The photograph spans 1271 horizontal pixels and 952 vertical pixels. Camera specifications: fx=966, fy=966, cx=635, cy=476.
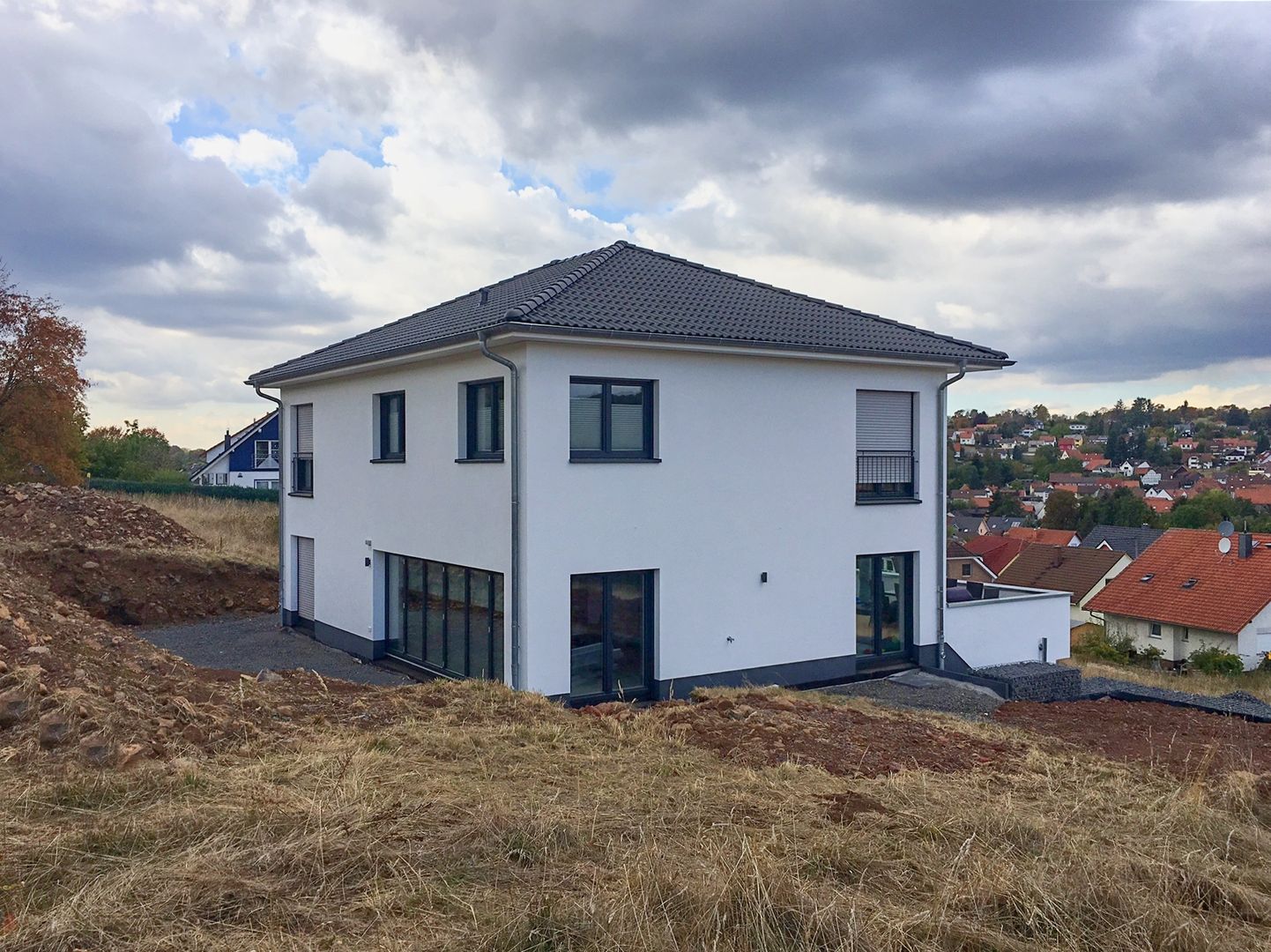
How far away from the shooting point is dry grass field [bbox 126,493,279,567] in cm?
2431

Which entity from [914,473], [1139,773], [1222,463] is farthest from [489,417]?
[1222,463]

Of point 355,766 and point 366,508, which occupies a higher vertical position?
point 366,508

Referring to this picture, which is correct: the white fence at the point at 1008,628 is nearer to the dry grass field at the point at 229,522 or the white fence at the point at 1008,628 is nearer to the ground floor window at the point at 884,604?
the ground floor window at the point at 884,604

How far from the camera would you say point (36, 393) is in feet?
108

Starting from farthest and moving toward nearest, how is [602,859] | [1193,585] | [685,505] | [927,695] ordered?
[1193,585] → [927,695] → [685,505] → [602,859]

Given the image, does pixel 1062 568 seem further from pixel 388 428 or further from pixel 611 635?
pixel 611 635

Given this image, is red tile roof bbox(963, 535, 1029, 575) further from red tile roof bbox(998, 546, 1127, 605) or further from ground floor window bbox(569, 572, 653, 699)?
ground floor window bbox(569, 572, 653, 699)

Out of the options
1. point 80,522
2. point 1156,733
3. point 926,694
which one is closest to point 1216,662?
point 926,694

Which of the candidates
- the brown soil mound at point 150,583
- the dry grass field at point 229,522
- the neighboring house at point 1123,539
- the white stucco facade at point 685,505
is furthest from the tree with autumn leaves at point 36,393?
the neighboring house at point 1123,539

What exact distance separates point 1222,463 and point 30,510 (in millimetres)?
131374

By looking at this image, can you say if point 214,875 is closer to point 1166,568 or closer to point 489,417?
point 489,417

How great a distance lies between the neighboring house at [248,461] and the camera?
54.7m

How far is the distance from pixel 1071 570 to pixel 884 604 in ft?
144

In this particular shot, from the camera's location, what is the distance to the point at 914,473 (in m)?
15.1
